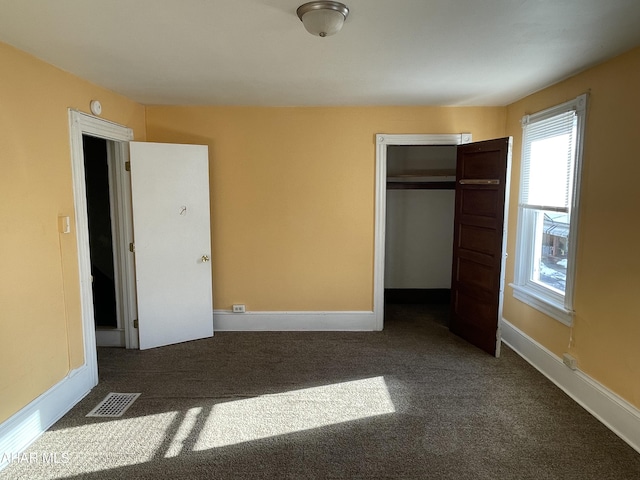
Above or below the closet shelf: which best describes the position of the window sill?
below

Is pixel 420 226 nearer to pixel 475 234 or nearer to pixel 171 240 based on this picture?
pixel 475 234

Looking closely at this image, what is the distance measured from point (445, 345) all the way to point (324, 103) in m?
2.68

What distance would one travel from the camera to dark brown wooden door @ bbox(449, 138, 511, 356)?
3492 millimetres

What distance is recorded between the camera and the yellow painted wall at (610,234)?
2381 mm

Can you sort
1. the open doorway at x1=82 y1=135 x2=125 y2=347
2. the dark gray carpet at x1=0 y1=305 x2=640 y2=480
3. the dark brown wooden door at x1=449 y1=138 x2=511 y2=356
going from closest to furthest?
the dark gray carpet at x1=0 y1=305 x2=640 y2=480, the dark brown wooden door at x1=449 y1=138 x2=511 y2=356, the open doorway at x1=82 y1=135 x2=125 y2=347

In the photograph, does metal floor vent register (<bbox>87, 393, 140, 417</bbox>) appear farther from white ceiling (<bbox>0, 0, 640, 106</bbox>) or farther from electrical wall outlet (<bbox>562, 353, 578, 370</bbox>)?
electrical wall outlet (<bbox>562, 353, 578, 370</bbox>)

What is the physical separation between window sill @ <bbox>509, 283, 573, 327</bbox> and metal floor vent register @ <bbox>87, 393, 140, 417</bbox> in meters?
3.29

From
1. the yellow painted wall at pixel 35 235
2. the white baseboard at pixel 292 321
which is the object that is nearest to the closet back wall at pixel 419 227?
the white baseboard at pixel 292 321

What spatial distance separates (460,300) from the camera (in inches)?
160

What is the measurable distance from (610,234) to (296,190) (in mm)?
2705

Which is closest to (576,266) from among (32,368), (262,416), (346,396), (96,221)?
(346,396)

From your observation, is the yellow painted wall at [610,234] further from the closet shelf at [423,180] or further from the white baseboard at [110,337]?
the white baseboard at [110,337]

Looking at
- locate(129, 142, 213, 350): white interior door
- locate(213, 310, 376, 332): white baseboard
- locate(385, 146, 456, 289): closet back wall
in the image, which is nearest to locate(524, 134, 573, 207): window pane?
locate(385, 146, 456, 289): closet back wall

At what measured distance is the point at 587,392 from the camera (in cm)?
275
